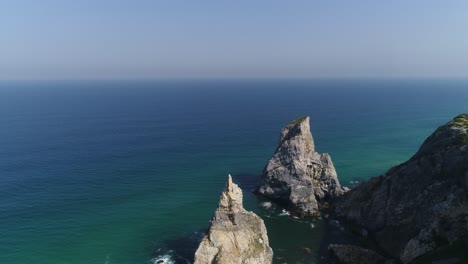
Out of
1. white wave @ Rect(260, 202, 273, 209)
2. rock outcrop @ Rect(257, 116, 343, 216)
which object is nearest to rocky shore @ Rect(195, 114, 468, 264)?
rock outcrop @ Rect(257, 116, 343, 216)

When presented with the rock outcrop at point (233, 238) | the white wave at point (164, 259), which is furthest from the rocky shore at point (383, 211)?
the white wave at point (164, 259)

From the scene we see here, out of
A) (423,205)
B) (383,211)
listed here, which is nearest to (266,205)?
(383,211)

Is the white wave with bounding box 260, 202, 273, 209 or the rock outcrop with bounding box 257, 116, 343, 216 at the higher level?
the rock outcrop with bounding box 257, 116, 343, 216

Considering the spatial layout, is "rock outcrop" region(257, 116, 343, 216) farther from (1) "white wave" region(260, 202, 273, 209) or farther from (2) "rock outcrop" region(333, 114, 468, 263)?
(2) "rock outcrop" region(333, 114, 468, 263)

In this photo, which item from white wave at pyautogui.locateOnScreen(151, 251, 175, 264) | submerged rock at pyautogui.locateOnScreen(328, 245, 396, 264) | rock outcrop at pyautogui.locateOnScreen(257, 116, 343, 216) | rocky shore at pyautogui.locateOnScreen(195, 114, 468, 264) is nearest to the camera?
rocky shore at pyautogui.locateOnScreen(195, 114, 468, 264)

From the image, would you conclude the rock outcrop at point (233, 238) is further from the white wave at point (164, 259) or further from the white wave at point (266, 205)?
the white wave at point (266, 205)

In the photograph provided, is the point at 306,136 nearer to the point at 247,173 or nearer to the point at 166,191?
the point at 247,173

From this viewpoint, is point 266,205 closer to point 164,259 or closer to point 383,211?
point 383,211
